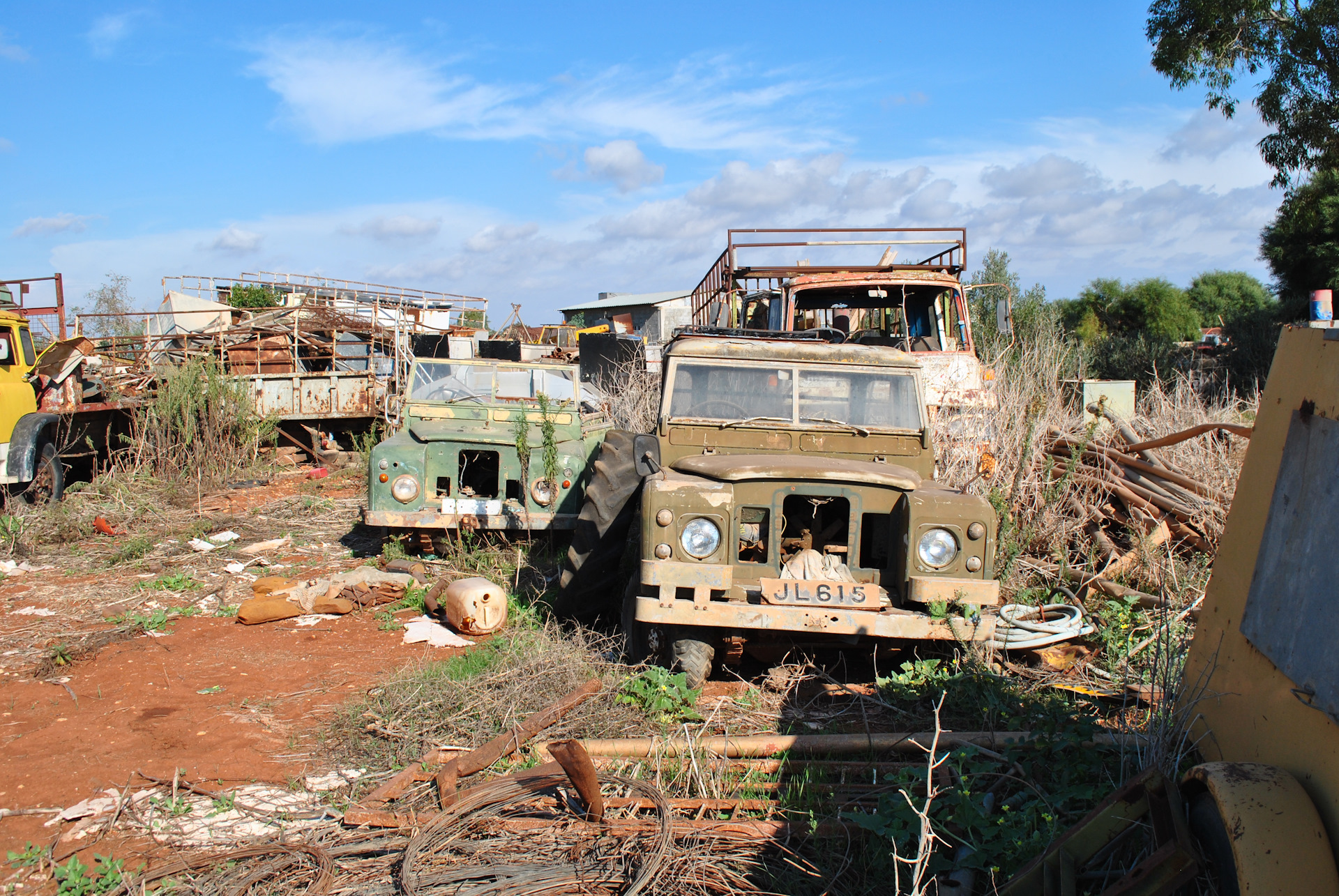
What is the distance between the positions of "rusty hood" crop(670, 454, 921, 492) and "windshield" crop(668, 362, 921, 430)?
651 millimetres

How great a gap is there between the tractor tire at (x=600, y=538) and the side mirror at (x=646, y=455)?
0.46 feet

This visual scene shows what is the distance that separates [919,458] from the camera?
5.52 metres

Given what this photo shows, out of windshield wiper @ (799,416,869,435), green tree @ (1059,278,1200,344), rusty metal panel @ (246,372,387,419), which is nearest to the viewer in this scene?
windshield wiper @ (799,416,869,435)

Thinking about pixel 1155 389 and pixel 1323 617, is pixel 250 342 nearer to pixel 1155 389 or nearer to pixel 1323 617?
pixel 1155 389

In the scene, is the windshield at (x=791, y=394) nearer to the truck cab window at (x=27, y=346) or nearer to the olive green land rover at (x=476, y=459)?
the olive green land rover at (x=476, y=459)

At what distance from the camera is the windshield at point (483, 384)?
848 cm

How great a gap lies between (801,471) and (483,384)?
493 centimetres

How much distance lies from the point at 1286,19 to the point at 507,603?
13.3 m

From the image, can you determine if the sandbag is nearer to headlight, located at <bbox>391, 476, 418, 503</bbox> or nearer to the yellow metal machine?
headlight, located at <bbox>391, 476, 418, 503</bbox>

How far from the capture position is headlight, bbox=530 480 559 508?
23.7 feet

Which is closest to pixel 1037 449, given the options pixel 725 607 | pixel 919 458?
pixel 919 458

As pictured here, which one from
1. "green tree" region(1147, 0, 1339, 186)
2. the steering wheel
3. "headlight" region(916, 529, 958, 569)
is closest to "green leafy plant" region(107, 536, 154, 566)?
the steering wheel

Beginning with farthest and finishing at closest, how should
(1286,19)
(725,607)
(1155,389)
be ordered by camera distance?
1. (1286,19)
2. (1155,389)
3. (725,607)

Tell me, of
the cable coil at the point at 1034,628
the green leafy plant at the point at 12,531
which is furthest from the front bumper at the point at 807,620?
the green leafy plant at the point at 12,531
